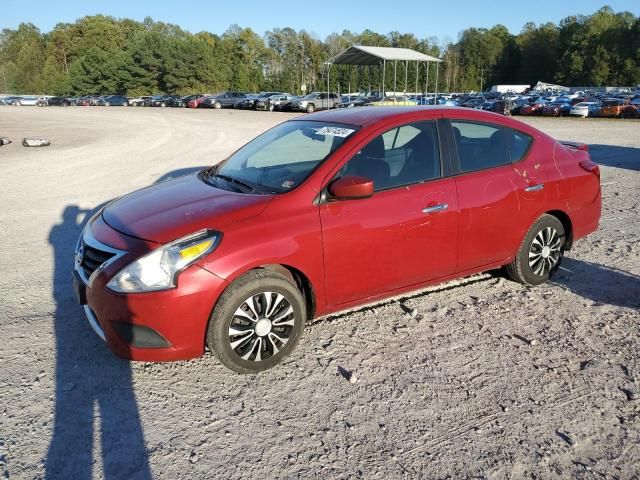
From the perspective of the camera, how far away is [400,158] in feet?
13.6

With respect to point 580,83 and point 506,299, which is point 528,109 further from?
point 580,83

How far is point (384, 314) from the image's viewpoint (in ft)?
14.5

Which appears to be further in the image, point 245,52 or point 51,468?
point 245,52

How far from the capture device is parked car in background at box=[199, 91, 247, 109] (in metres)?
53.1

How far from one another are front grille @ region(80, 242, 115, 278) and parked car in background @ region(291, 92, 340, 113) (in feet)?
128

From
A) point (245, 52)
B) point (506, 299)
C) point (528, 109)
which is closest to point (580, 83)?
point (245, 52)

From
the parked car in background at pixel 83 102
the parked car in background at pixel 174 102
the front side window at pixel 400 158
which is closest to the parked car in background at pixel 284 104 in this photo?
the parked car in background at pixel 174 102

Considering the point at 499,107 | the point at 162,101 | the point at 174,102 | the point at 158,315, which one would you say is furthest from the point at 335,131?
the point at 162,101

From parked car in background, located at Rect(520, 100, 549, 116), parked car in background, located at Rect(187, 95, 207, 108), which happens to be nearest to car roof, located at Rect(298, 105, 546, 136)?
parked car in background, located at Rect(520, 100, 549, 116)

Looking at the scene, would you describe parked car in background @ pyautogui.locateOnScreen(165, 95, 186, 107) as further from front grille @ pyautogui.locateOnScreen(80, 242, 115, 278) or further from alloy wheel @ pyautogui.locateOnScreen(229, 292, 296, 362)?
alloy wheel @ pyautogui.locateOnScreen(229, 292, 296, 362)

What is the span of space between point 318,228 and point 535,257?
2.34 metres

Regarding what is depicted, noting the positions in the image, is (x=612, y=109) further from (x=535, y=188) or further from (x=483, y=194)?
(x=483, y=194)

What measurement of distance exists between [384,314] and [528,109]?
4166 cm

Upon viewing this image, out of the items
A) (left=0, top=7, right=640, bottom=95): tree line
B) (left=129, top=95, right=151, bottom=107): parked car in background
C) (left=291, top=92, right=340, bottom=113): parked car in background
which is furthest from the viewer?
(left=0, top=7, right=640, bottom=95): tree line
